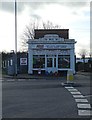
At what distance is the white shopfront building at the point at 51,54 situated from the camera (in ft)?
149

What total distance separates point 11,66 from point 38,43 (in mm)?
5438

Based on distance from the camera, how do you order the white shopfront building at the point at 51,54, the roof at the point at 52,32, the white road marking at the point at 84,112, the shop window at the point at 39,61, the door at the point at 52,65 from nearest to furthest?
1. the white road marking at the point at 84,112
2. the white shopfront building at the point at 51,54
3. the door at the point at 52,65
4. the shop window at the point at 39,61
5. the roof at the point at 52,32

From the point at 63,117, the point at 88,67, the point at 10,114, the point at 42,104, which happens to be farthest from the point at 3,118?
the point at 88,67

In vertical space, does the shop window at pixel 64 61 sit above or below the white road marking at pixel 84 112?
above

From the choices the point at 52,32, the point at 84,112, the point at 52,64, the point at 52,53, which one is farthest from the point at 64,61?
the point at 84,112

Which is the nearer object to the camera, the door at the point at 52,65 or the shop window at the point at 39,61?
the door at the point at 52,65

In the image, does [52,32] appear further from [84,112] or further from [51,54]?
[84,112]

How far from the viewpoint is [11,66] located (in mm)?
48438

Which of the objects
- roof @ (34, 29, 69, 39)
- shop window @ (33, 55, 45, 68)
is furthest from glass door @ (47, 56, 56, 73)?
roof @ (34, 29, 69, 39)

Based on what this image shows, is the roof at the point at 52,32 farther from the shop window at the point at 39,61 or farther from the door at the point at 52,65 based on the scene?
the door at the point at 52,65

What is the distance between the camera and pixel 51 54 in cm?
4553

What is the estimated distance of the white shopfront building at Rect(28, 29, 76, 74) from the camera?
45375mm

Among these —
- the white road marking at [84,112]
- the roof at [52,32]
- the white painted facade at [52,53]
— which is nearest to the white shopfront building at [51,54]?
the white painted facade at [52,53]

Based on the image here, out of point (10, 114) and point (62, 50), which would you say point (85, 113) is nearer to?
point (10, 114)
